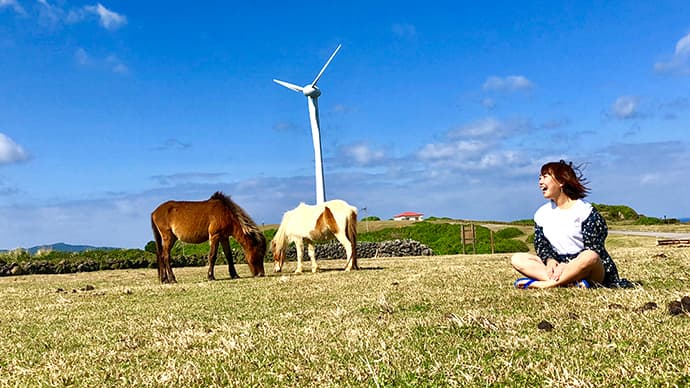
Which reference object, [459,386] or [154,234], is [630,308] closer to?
[459,386]

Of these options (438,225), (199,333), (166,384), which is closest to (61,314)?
(199,333)

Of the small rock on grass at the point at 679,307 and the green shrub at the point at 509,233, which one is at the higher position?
the green shrub at the point at 509,233

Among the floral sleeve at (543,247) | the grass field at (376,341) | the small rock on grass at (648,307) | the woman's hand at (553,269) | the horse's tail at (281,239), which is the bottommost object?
the grass field at (376,341)

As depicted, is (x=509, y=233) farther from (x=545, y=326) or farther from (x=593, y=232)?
(x=545, y=326)

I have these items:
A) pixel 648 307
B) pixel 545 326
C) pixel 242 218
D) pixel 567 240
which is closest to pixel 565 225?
pixel 567 240

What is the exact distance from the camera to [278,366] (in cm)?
424

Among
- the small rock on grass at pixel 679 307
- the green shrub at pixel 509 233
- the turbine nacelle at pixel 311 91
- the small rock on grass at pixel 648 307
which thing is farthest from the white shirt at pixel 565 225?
the green shrub at pixel 509 233

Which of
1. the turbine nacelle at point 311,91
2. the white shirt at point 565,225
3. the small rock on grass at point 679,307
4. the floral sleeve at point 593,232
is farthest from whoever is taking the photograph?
the turbine nacelle at point 311,91

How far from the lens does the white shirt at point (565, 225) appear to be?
7489 mm

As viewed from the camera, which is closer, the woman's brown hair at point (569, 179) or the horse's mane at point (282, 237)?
the woman's brown hair at point (569, 179)

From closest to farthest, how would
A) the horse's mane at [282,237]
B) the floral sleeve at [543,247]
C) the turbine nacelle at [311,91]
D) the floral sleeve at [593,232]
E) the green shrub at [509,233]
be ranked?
the floral sleeve at [593,232]
the floral sleeve at [543,247]
the horse's mane at [282,237]
the turbine nacelle at [311,91]
the green shrub at [509,233]

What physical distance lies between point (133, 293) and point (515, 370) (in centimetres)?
997

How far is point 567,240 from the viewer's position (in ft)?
24.9

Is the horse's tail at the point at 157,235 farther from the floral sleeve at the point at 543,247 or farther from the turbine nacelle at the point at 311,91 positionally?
the turbine nacelle at the point at 311,91
